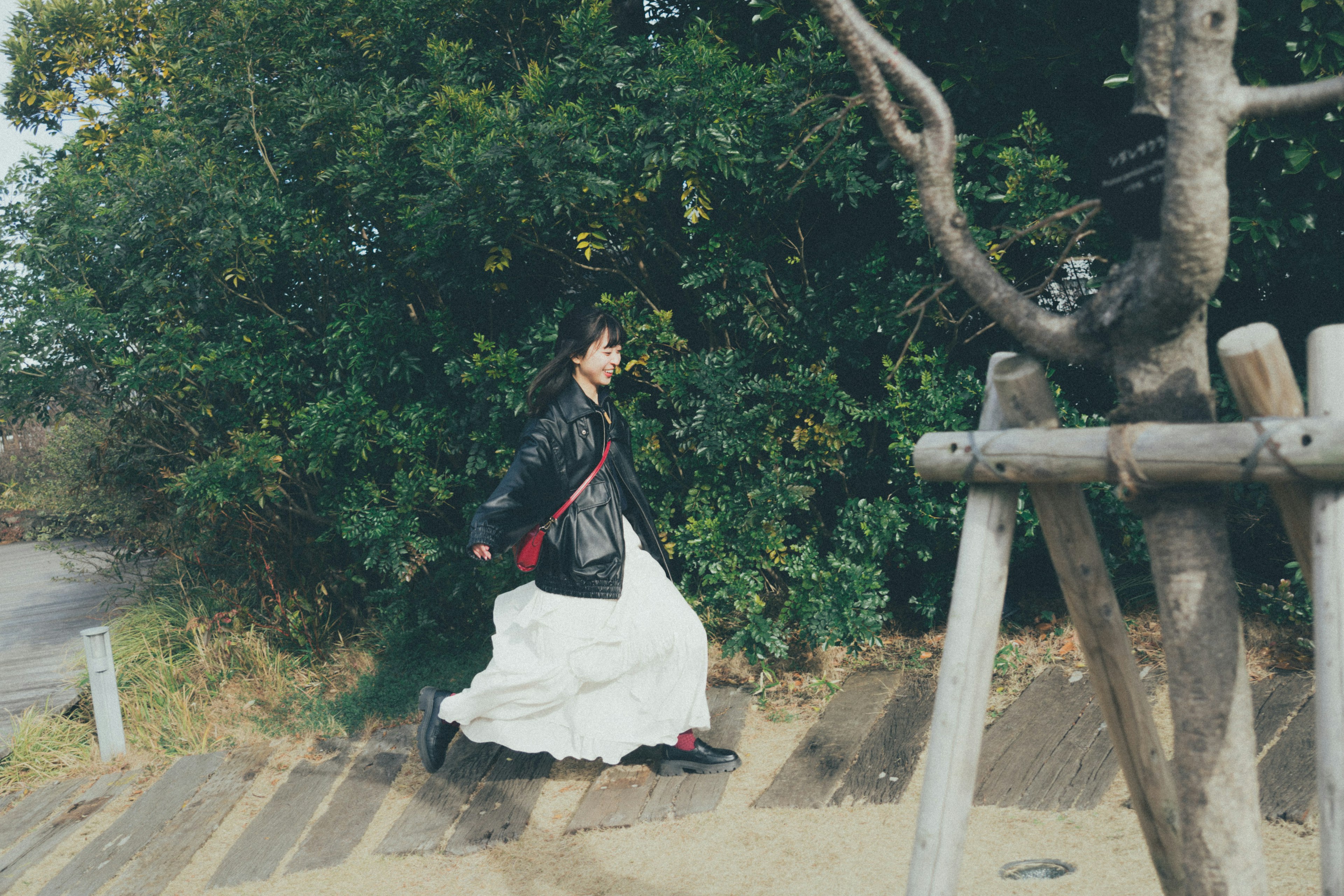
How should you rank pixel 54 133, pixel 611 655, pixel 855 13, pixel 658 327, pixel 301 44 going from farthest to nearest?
pixel 54 133 < pixel 301 44 < pixel 658 327 < pixel 611 655 < pixel 855 13

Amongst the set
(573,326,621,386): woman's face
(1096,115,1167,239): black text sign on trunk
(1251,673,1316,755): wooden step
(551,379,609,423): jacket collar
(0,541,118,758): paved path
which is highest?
(1096,115,1167,239): black text sign on trunk

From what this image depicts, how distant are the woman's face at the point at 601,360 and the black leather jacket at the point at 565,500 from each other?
107 mm

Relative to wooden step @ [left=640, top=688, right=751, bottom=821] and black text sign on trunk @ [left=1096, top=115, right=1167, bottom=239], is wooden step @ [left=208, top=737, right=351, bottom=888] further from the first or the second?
black text sign on trunk @ [left=1096, top=115, right=1167, bottom=239]

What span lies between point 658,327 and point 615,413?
0.64 metres

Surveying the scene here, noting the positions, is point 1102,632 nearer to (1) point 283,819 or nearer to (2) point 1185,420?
(2) point 1185,420

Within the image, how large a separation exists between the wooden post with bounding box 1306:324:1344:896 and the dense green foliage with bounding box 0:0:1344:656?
2.23 m

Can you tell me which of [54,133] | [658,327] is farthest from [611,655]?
[54,133]

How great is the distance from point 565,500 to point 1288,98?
2804 mm

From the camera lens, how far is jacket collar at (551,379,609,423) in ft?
13.0

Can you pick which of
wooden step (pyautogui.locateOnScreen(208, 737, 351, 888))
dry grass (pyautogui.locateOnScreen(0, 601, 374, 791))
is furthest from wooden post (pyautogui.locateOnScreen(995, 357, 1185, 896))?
dry grass (pyautogui.locateOnScreen(0, 601, 374, 791))

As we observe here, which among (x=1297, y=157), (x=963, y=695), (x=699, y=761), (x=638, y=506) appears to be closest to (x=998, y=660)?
(x=699, y=761)

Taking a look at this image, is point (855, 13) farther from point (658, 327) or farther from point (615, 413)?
point (658, 327)

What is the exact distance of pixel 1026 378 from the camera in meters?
2.13

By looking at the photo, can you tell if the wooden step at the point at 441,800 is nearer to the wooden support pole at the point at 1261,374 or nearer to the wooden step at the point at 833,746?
the wooden step at the point at 833,746
